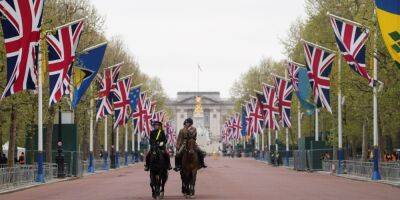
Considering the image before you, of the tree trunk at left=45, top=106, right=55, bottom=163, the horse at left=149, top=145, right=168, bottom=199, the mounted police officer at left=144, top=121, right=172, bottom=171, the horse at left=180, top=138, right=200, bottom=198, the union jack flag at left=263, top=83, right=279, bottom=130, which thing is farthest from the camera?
the union jack flag at left=263, top=83, right=279, bottom=130

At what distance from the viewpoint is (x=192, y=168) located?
27.5 meters

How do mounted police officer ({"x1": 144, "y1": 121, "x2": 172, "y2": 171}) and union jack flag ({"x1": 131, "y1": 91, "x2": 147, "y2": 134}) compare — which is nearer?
mounted police officer ({"x1": 144, "y1": 121, "x2": 172, "y2": 171})

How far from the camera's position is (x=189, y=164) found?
1081 inches

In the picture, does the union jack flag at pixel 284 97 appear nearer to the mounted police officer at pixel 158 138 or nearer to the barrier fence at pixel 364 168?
the barrier fence at pixel 364 168

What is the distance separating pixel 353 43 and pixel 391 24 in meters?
8.94

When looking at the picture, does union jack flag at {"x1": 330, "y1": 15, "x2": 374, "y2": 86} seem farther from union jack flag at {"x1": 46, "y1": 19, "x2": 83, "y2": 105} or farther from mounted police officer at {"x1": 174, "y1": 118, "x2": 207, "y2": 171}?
mounted police officer at {"x1": 174, "y1": 118, "x2": 207, "y2": 171}

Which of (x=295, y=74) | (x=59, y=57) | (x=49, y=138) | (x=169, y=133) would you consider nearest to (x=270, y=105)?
(x=295, y=74)

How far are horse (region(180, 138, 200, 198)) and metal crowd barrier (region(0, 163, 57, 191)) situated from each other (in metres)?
11.8

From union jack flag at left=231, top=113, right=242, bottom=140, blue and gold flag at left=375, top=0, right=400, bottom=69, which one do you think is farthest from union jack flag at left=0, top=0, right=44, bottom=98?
union jack flag at left=231, top=113, right=242, bottom=140

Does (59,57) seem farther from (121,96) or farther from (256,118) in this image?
(256,118)

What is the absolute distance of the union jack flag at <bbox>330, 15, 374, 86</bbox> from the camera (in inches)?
1607

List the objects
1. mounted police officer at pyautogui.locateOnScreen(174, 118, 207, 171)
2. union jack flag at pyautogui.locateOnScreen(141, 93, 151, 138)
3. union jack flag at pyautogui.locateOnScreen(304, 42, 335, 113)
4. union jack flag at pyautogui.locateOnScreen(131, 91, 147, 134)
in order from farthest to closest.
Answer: union jack flag at pyautogui.locateOnScreen(141, 93, 151, 138), union jack flag at pyautogui.locateOnScreen(131, 91, 147, 134), union jack flag at pyautogui.locateOnScreen(304, 42, 335, 113), mounted police officer at pyautogui.locateOnScreen(174, 118, 207, 171)

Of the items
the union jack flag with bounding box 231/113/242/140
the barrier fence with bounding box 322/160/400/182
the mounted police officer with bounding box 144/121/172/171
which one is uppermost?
the union jack flag with bounding box 231/113/242/140

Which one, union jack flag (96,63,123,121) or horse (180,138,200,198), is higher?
union jack flag (96,63,123,121)
